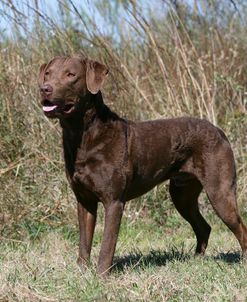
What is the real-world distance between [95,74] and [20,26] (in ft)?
8.80

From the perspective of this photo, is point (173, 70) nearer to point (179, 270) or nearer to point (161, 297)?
point (179, 270)

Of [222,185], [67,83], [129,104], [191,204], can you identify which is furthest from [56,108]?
[129,104]

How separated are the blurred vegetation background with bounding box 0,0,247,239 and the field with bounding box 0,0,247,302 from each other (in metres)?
0.01

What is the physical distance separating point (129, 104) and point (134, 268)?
292cm

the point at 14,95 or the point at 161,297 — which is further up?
the point at 14,95

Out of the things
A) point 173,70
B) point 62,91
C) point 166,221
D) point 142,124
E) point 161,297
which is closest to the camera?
point 161,297

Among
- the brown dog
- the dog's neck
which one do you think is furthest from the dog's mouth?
the dog's neck

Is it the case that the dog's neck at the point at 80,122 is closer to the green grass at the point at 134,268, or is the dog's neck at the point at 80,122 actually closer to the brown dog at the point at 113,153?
the brown dog at the point at 113,153

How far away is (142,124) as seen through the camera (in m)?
5.57

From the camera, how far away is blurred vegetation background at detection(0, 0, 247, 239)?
7.16 m

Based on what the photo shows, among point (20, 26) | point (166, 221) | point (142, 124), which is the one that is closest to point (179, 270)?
point (142, 124)

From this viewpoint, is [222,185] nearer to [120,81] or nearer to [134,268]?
[134,268]

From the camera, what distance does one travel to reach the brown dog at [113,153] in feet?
16.5

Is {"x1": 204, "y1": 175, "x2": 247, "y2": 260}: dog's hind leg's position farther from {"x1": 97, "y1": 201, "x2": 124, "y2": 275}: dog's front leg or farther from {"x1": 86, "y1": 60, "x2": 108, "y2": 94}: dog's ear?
{"x1": 86, "y1": 60, "x2": 108, "y2": 94}: dog's ear
